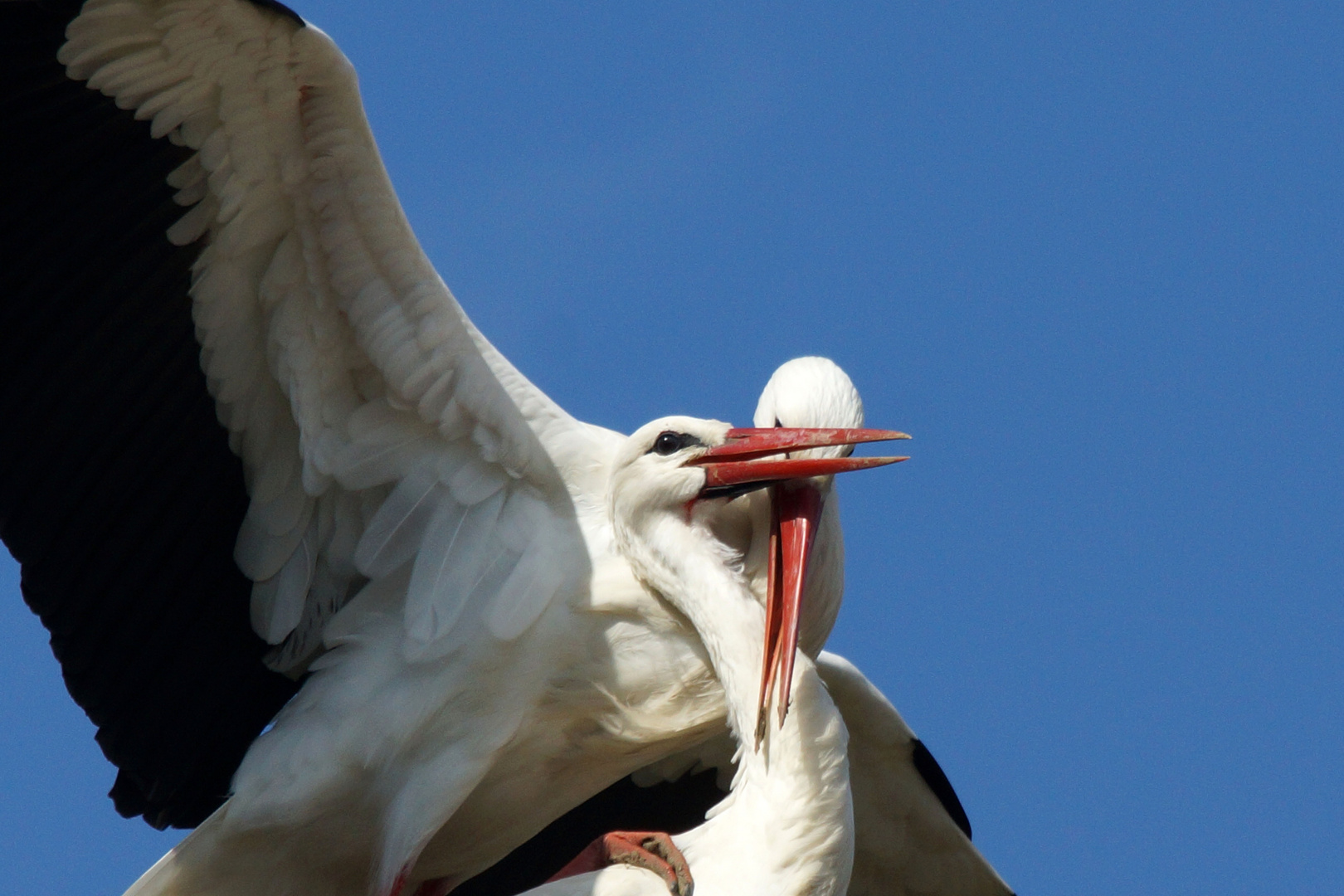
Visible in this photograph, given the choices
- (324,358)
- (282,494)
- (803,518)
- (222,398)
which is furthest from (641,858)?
(222,398)

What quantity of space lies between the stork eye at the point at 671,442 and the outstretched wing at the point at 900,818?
1243mm

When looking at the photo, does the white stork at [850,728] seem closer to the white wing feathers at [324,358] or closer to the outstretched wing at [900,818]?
the outstretched wing at [900,818]

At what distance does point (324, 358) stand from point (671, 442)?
121cm

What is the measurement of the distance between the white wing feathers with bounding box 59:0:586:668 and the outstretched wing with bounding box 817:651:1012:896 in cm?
146

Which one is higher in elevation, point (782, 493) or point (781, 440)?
point (781, 440)

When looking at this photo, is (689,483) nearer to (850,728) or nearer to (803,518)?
(803,518)

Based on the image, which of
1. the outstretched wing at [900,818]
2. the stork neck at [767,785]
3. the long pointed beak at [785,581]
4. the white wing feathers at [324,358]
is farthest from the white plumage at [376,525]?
the outstretched wing at [900,818]

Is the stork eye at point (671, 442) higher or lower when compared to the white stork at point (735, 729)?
higher

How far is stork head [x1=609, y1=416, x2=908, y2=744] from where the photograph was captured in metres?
7.35

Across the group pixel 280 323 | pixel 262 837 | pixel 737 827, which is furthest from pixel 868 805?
pixel 280 323

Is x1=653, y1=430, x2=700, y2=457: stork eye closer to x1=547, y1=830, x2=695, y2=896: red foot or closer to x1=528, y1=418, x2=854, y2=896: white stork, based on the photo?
x1=528, y1=418, x2=854, y2=896: white stork

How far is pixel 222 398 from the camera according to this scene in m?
7.88

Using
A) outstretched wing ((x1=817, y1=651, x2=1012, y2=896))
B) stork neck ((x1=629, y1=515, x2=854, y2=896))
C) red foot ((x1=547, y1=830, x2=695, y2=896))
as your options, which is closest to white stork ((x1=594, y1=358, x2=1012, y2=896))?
outstretched wing ((x1=817, y1=651, x2=1012, y2=896))

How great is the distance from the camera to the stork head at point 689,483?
24.1 feet
